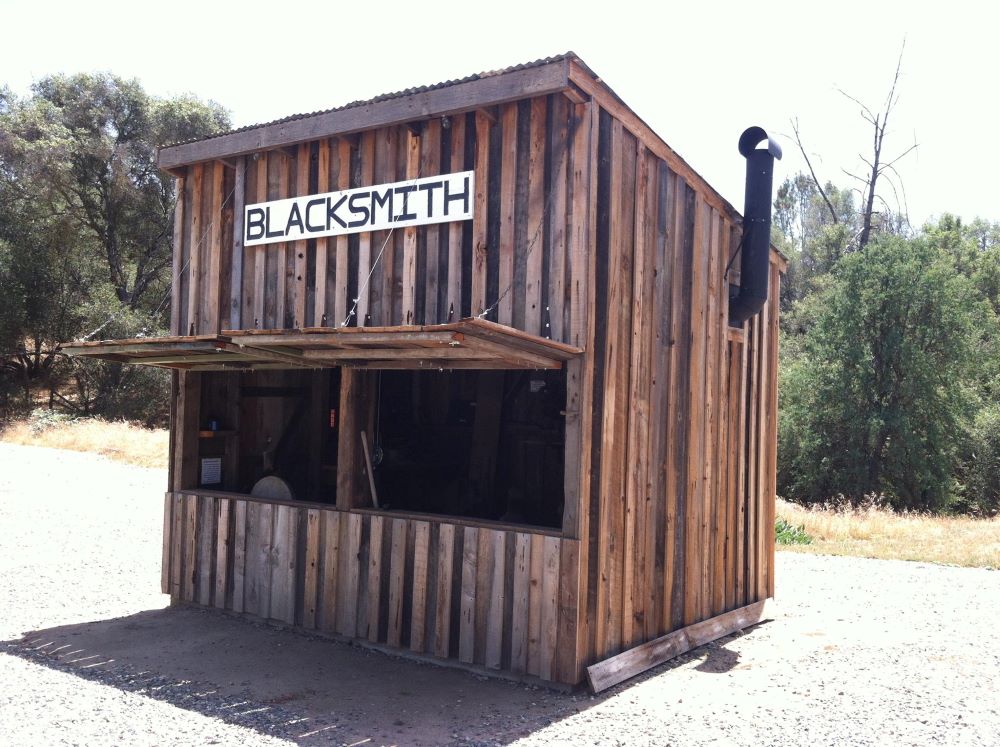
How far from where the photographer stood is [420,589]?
659 centimetres

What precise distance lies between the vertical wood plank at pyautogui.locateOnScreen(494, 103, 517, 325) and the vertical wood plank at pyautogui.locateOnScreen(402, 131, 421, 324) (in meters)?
0.75

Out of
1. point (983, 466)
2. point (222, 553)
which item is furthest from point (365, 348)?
point (983, 466)

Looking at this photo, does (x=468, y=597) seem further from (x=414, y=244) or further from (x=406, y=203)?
(x=406, y=203)

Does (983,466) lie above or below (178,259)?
below

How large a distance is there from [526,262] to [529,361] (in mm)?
883

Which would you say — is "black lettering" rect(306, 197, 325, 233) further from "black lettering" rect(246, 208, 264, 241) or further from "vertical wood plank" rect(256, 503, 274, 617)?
"vertical wood plank" rect(256, 503, 274, 617)

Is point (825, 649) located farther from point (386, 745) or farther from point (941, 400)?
point (941, 400)

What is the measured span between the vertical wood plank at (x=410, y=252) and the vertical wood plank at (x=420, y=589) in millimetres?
1588

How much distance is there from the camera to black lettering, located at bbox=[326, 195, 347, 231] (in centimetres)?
727

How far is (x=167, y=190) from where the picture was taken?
34188 mm

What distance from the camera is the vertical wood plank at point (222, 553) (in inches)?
311

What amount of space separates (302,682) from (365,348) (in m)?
2.34

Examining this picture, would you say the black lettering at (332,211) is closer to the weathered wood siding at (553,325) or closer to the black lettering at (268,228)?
the weathered wood siding at (553,325)

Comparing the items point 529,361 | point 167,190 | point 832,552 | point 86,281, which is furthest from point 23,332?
point 529,361
